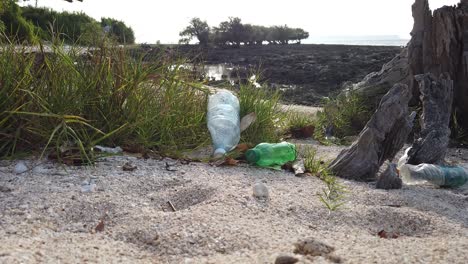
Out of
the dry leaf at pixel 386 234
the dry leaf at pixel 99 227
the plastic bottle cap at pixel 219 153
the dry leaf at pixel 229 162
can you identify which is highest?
the plastic bottle cap at pixel 219 153

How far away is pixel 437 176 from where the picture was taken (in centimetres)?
310

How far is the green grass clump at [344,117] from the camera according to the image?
5.35 metres

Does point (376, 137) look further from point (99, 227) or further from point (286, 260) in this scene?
point (99, 227)

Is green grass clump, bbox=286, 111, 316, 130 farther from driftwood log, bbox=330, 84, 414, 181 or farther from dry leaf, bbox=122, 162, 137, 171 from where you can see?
dry leaf, bbox=122, 162, 137, 171

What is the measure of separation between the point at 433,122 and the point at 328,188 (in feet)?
4.87

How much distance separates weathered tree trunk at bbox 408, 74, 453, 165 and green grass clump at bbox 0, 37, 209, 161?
5.02 feet

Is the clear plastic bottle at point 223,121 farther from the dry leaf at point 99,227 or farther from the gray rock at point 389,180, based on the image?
the dry leaf at point 99,227

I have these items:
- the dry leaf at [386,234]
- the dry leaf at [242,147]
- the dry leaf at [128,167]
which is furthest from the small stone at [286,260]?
the dry leaf at [242,147]

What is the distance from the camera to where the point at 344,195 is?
2543 mm

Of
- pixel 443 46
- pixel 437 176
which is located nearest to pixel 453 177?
pixel 437 176

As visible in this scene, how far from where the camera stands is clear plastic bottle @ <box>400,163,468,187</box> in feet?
10.2

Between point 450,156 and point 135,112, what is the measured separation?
9.51ft

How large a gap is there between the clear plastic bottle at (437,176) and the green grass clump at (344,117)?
1907mm

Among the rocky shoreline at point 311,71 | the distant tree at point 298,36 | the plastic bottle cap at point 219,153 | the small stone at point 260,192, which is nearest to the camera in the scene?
the small stone at point 260,192
